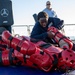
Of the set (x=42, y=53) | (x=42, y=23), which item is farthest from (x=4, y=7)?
(x=42, y=53)

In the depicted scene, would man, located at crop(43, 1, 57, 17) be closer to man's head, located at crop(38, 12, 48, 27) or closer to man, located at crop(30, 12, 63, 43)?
man, located at crop(30, 12, 63, 43)

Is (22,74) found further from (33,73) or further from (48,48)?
(48,48)

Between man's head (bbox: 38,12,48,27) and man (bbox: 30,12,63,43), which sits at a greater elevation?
man's head (bbox: 38,12,48,27)

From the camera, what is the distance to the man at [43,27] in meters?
3.36

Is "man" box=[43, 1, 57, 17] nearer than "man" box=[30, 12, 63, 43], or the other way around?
"man" box=[30, 12, 63, 43]

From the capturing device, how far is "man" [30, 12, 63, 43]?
336 centimetres

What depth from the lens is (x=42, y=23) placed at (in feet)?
11.3

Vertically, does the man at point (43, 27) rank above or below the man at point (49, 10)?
below

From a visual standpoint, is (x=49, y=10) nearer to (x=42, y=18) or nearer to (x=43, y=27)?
(x=43, y=27)

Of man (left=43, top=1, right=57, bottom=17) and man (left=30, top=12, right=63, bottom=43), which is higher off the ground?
man (left=43, top=1, right=57, bottom=17)

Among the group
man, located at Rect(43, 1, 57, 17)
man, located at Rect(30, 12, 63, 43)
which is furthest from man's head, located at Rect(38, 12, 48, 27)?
man, located at Rect(43, 1, 57, 17)

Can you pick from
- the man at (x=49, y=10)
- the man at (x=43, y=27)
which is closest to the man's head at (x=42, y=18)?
the man at (x=43, y=27)

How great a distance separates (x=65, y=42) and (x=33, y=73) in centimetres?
64

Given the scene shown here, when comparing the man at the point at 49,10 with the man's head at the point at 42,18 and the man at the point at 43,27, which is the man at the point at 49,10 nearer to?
the man at the point at 43,27
